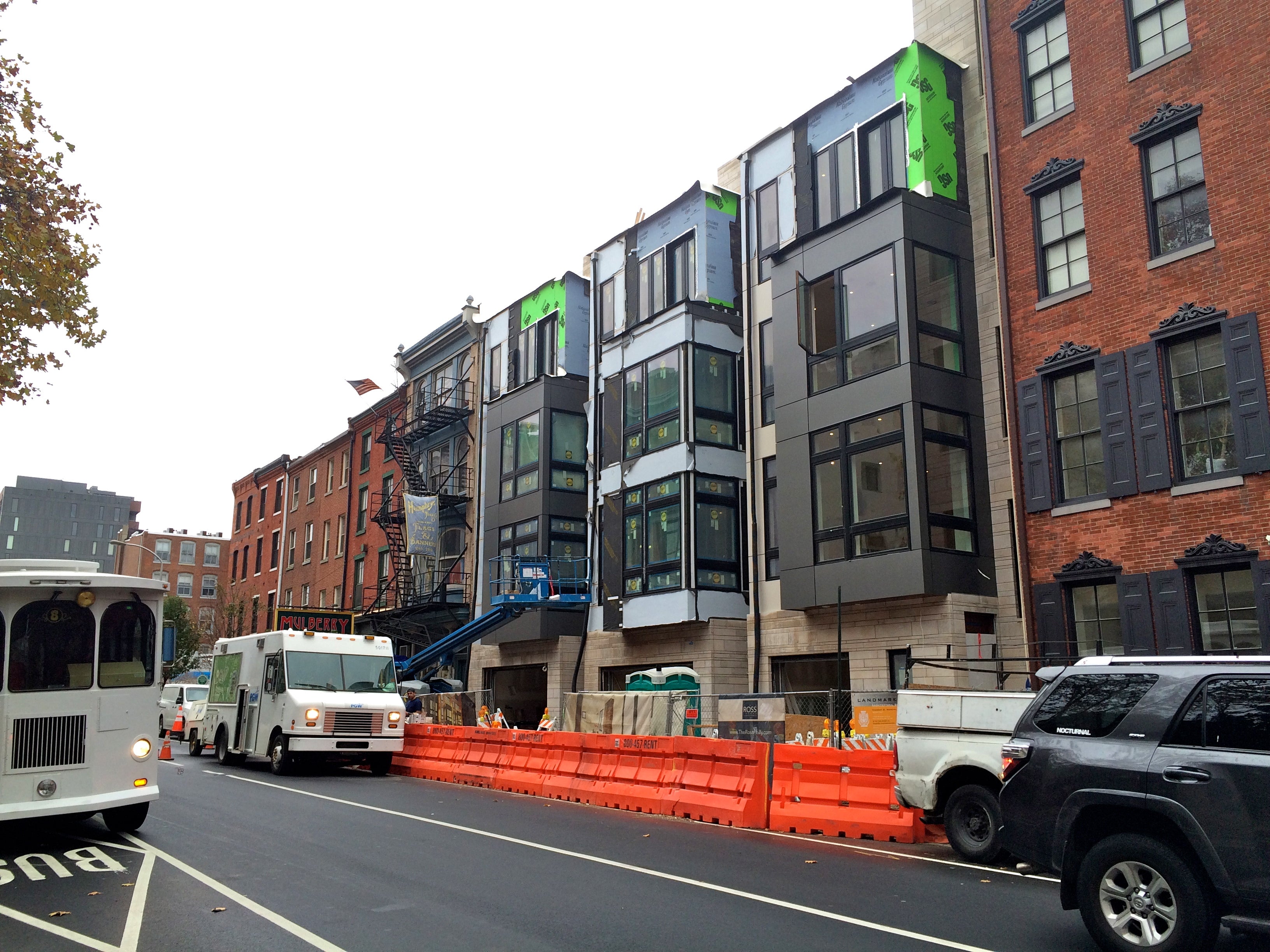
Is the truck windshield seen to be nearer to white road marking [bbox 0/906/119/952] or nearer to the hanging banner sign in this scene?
white road marking [bbox 0/906/119/952]

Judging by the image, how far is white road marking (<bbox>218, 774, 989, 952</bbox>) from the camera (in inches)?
271

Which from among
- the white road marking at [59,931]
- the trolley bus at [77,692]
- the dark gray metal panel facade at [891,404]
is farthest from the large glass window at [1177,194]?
the white road marking at [59,931]

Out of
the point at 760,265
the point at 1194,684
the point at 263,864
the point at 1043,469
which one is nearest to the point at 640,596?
the point at 760,265

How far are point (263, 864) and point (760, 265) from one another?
18830 mm

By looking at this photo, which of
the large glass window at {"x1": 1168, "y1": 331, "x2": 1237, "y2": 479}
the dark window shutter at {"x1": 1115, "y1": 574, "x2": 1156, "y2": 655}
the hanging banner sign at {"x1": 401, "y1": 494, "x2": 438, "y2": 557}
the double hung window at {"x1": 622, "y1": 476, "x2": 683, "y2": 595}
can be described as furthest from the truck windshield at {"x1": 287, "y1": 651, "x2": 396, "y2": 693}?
the large glass window at {"x1": 1168, "y1": 331, "x2": 1237, "y2": 479}

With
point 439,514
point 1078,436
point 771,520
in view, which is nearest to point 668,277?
point 771,520

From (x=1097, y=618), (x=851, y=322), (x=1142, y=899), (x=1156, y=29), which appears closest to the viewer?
(x=1142, y=899)

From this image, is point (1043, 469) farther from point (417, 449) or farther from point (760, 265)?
point (417, 449)

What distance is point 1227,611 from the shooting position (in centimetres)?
1535

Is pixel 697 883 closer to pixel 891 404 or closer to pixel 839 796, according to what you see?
pixel 839 796

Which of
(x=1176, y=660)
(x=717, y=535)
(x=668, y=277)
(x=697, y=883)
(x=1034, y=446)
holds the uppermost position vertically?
(x=668, y=277)

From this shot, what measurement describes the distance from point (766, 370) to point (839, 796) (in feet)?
45.7

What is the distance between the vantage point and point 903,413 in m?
19.7

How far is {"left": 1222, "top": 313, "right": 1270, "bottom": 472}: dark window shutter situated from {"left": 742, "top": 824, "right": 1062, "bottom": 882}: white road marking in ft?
27.6
